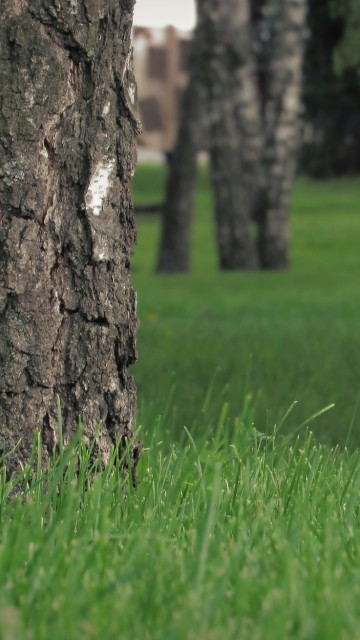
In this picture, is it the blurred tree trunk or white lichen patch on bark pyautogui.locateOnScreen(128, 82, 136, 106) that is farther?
the blurred tree trunk

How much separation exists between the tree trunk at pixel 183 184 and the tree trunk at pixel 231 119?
0.84 m

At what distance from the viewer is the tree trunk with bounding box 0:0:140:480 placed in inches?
132

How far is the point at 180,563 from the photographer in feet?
8.35

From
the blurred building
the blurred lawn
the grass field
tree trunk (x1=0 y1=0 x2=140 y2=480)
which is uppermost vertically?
the blurred building

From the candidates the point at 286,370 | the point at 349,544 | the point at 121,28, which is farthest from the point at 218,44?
the point at 349,544

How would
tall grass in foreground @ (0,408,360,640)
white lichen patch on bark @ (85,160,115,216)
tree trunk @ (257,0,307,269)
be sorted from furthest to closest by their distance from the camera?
tree trunk @ (257,0,307,269)
white lichen patch on bark @ (85,160,115,216)
tall grass in foreground @ (0,408,360,640)

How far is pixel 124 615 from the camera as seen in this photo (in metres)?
2.20

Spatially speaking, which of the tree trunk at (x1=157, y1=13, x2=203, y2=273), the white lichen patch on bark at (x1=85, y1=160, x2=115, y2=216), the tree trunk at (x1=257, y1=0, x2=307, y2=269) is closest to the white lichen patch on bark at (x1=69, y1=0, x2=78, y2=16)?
the white lichen patch on bark at (x1=85, y1=160, x2=115, y2=216)

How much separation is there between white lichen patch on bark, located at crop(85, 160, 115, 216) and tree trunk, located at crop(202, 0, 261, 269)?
11.2 meters

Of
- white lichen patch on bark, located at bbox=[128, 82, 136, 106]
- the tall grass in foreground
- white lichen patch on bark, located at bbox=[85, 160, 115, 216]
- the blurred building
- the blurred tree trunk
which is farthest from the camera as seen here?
the blurred building

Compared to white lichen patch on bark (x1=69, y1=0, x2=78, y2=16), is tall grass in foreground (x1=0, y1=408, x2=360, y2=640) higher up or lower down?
lower down

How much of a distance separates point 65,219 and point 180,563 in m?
1.26

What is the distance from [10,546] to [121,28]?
5.49ft

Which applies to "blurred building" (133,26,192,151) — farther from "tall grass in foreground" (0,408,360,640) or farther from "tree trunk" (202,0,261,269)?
"tall grass in foreground" (0,408,360,640)
